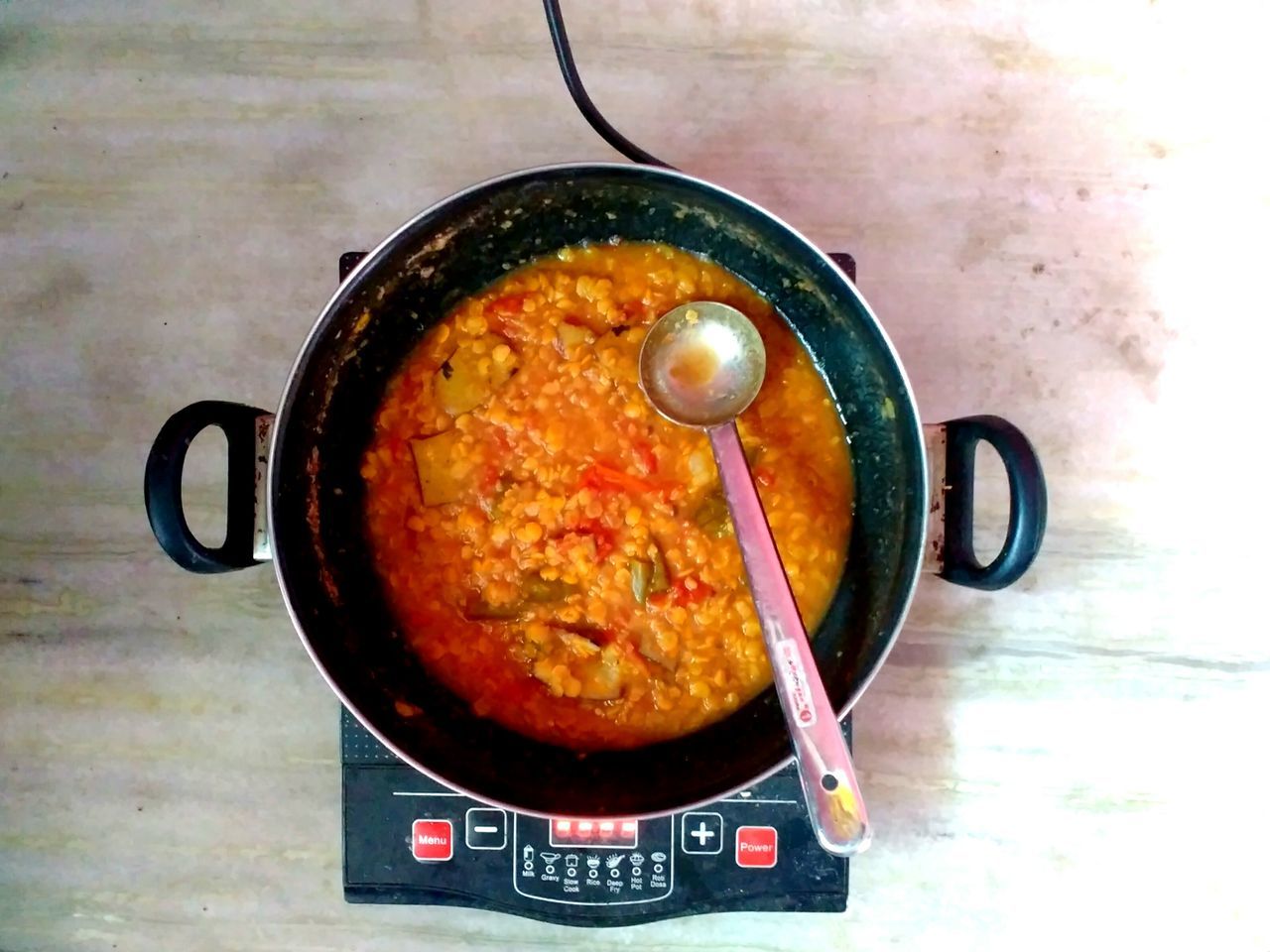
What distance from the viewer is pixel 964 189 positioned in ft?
4.44

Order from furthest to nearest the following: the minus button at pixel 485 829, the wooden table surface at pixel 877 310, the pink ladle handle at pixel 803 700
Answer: the wooden table surface at pixel 877 310, the minus button at pixel 485 829, the pink ladle handle at pixel 803 700

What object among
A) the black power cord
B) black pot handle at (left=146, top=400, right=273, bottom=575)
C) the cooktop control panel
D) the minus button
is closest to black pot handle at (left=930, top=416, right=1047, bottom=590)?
the cooktop control panel

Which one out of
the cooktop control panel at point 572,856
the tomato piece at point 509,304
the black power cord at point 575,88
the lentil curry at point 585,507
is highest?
the black power cord at point 575,88

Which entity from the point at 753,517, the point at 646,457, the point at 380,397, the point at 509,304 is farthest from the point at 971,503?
the point at 380,397

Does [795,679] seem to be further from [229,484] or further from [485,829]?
[229,484]

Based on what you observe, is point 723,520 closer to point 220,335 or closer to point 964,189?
point 964,189

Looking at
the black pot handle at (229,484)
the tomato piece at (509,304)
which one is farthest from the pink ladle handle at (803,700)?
the black pot handle at (229,484)

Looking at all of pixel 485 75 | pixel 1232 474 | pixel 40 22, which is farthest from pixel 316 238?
pixel 1232 474

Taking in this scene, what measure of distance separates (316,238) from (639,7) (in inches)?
21.0

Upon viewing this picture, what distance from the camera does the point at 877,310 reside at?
4.43ft

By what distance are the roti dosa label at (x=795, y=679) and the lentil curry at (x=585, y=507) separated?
19cm

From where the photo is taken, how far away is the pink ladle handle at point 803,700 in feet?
3.31

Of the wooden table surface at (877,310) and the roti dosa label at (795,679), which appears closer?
the roti dosa label at (795,679)

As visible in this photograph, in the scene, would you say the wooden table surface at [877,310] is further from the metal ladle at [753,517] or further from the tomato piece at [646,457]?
the tomato piece at [646,457]
